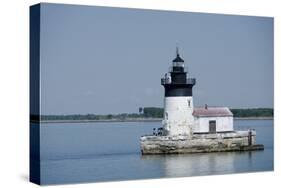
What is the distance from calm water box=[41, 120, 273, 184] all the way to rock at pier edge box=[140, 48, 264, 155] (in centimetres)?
14

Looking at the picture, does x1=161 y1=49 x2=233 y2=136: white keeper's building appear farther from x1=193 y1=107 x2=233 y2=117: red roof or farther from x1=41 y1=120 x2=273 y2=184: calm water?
x1=41 y1=120 x2=273 y2=184: calm water

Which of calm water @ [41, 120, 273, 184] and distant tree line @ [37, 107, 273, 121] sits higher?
distant tree line @ [37, 107, 273, 121]

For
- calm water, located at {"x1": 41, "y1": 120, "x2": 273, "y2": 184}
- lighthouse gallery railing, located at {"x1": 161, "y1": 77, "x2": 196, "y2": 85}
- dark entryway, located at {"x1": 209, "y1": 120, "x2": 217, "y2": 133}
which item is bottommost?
calm water, located at {"x1": 41, "y1": 120, "x2": 273, "y2": 184}

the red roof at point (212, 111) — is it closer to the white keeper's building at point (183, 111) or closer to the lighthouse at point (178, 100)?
the white keeper's building at point (183, 111)

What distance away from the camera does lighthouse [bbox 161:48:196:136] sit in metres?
15.4

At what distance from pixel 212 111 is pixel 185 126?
2.10 feet

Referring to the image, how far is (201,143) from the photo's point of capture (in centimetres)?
1573

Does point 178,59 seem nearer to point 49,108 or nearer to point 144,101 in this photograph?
point 144,101

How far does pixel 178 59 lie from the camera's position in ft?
50.4

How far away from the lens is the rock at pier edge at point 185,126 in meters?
15.4

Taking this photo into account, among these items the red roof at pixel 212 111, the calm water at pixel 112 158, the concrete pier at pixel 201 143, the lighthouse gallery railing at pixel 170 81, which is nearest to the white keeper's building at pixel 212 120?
the red roof at pixel 212 111

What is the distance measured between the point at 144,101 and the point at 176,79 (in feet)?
2.57

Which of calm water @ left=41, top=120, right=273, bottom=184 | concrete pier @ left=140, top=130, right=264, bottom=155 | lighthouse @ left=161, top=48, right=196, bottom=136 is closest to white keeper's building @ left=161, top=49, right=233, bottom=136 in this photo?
lighthouse @ left=161, top=48, right=196, bottom=136

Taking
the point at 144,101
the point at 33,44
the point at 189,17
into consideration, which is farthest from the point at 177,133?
the point at 33,44
